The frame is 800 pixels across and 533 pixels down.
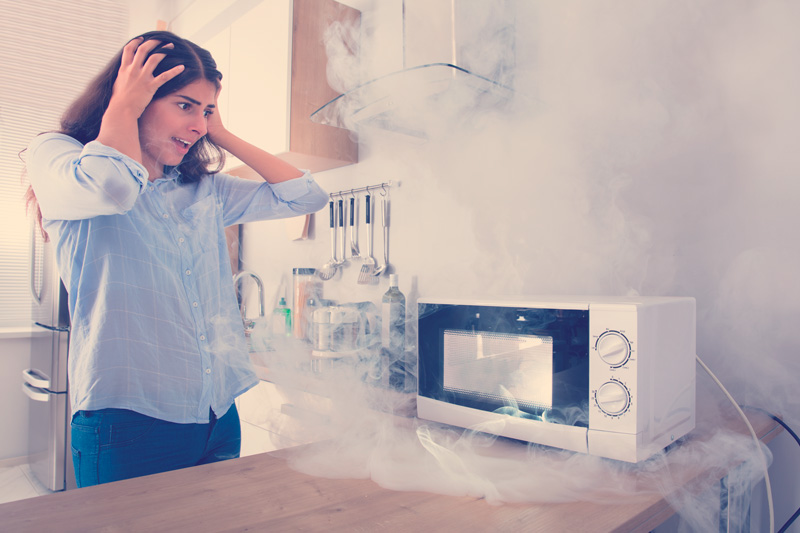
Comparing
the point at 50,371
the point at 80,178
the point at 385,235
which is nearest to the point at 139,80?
the point at 80,178

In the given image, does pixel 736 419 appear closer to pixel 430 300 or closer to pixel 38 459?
pixel 430 300

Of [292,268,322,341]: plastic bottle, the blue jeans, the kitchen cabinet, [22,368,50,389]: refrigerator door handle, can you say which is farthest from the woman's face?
[22,368,50,389]: refrigerator door handle

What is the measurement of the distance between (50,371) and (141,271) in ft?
5.48

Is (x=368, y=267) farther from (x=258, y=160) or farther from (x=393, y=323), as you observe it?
(x=258, y=160)

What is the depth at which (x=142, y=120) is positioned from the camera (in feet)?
3.36

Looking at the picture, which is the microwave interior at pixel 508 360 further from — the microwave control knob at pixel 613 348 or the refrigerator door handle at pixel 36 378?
the refrigerator door handle at pixel 36 378

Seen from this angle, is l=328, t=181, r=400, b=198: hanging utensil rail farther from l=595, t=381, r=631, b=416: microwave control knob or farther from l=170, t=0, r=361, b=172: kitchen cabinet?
l=595, t=381, r=631, b=416: microwave control knob

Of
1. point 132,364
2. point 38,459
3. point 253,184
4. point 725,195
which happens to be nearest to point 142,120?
point 253,184

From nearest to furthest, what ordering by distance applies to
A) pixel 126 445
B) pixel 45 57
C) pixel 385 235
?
pixel 126 445 < pixel 45 57 < pixel 385 235

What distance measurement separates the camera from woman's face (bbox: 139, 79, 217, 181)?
1.03 meters

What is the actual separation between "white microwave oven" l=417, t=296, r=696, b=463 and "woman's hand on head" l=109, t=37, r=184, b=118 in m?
0.73

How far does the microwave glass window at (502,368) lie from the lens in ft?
3.00

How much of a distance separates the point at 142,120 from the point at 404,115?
889mm

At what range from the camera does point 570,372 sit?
34.3 inches
